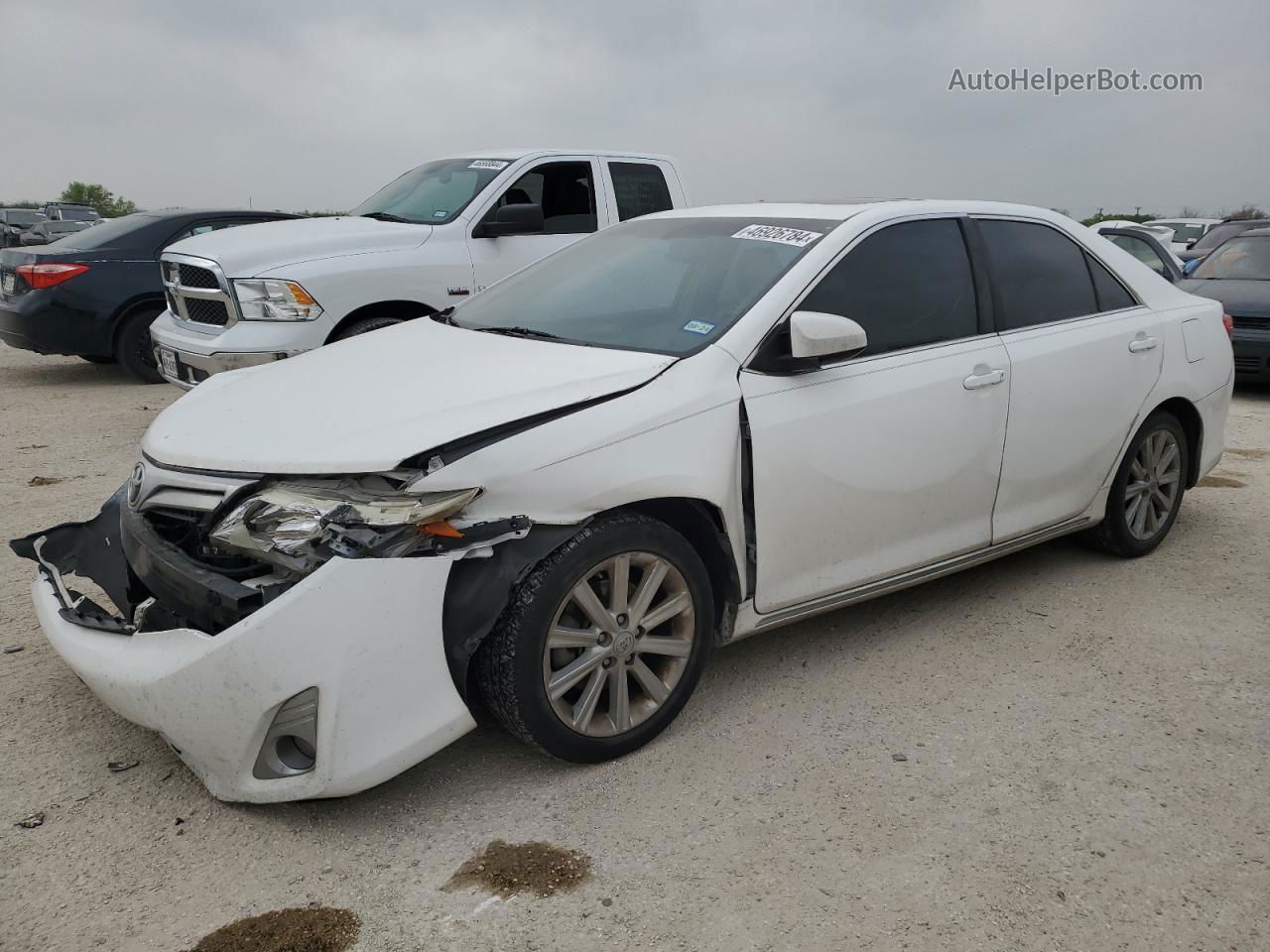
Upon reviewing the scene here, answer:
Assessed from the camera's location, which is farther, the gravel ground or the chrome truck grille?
the chrome truck grille

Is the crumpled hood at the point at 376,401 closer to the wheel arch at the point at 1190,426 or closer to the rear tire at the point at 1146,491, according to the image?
the rear tire at the point at 1146,491

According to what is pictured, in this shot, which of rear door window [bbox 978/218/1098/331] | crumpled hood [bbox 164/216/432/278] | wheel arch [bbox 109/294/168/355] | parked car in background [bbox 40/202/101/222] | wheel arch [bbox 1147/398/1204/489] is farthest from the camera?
parked car in background [bbox 40/202/101/222]

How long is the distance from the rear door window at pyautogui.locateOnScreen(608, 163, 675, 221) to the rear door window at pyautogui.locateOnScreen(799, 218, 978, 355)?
4.25m

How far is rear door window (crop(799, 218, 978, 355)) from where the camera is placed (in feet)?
11.9

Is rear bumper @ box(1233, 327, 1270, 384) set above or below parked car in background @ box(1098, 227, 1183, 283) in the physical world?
below

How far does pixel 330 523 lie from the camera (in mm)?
2646

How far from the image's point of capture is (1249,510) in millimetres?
5715

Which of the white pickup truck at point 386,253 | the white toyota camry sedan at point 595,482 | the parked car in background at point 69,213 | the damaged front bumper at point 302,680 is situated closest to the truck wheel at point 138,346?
the white pickup truck at point 386,253

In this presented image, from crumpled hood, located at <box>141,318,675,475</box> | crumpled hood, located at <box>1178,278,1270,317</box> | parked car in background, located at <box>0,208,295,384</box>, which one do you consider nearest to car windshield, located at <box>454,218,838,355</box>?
Answer: crumpled hood, located at <box>141,318,675,475</box>

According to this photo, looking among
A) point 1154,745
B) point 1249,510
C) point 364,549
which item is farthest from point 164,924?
point 1249,510

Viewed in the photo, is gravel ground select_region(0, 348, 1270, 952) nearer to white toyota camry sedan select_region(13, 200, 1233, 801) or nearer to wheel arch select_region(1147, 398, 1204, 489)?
white toyota camry sedan select_region(13, 200, 1233, 801)

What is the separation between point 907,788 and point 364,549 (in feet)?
5.42

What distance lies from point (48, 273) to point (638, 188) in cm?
519

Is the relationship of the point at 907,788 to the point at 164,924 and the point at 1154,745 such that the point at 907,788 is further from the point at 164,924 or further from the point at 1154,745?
the point at 164,924
